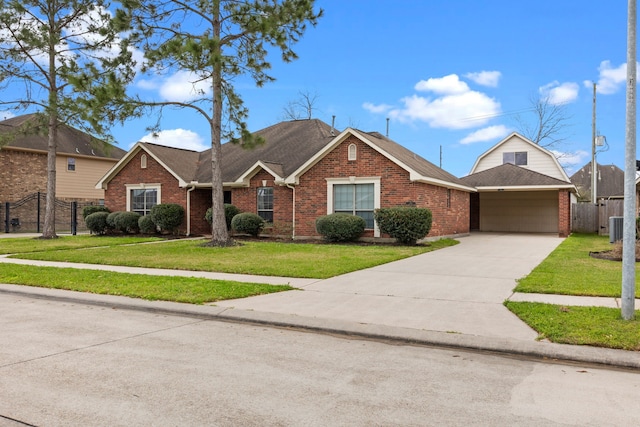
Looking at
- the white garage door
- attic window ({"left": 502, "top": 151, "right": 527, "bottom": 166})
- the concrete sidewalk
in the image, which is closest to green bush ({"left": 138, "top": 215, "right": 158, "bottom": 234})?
the concrete sidewalk

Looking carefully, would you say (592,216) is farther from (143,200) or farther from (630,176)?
(630,176)

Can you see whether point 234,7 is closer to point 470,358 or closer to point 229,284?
point 229,284

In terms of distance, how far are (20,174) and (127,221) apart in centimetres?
1219

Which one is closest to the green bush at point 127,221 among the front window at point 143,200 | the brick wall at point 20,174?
the front window at point 143,200

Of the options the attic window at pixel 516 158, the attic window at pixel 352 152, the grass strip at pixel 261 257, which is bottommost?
the grass strip at pixel 261 257

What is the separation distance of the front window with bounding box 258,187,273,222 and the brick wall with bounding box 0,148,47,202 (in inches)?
734

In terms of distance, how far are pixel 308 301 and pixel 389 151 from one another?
12.4m

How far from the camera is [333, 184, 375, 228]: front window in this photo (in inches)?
769

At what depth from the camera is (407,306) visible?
768 centimetres

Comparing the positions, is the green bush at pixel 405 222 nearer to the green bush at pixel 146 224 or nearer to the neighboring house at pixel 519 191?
the neighboring house at pixel 519 191

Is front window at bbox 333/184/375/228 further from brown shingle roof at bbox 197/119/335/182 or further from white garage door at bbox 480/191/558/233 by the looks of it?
white garage door at bbox 480/191/558/233

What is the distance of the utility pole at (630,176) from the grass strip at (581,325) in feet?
1.18

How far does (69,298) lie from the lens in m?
8.59

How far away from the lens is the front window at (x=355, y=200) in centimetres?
1953
